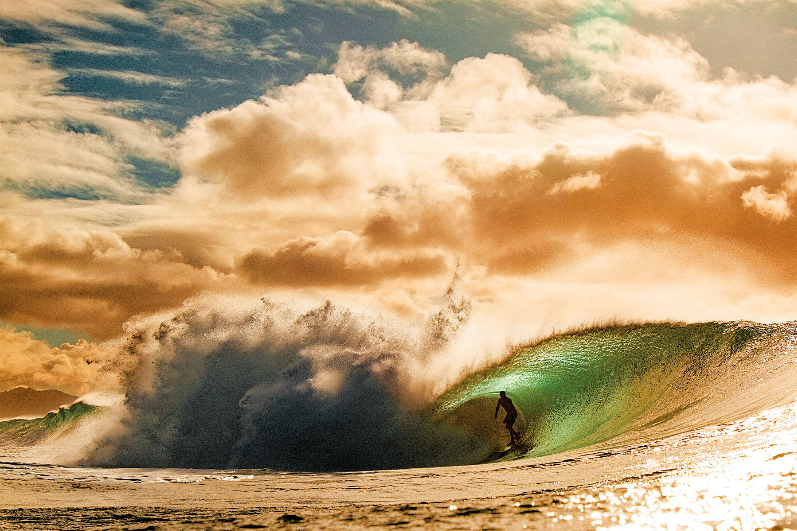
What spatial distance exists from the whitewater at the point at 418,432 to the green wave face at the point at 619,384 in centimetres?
5

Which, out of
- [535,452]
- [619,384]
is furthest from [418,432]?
[619,384]

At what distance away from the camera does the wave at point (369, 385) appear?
11391 millimetres

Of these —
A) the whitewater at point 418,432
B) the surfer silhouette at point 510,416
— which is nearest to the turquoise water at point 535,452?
the whitewater at point 418,432

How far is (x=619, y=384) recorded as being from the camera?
12.2 m

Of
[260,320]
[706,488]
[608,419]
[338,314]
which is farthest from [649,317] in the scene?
[706,488]

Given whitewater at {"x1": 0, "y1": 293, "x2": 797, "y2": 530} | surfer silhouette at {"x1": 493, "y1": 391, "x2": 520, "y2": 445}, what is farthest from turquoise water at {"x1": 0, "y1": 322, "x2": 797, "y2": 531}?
surfer silhouette at {"x1": 493, "y1": 391, "x2": 520, "y2": 445}

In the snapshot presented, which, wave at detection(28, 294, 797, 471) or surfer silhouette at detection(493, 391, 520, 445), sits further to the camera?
surfer silhouette at detection(493, 391, 520, 445)

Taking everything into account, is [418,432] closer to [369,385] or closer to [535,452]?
A: [369,385]

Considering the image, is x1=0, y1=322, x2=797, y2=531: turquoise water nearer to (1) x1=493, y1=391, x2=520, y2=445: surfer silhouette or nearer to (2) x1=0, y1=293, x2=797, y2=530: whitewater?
(2) x1=0, y1=293, x2=797, y2=530: whitewater

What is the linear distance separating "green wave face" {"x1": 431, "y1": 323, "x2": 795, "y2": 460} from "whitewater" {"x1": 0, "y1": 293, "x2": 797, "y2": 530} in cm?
5

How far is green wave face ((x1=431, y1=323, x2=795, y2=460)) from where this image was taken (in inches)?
361

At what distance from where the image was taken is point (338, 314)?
16.2 metres

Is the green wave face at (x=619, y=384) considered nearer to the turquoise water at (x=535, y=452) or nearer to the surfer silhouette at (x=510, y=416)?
the turquoise water at (x=535, y=452)

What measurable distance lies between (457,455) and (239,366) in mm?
6241
